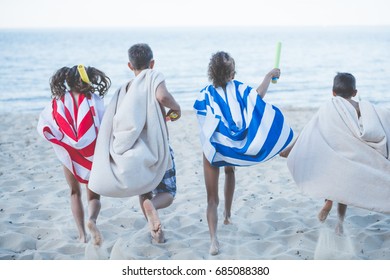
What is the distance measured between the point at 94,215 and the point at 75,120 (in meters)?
0.79

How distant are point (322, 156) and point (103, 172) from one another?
1.83 m

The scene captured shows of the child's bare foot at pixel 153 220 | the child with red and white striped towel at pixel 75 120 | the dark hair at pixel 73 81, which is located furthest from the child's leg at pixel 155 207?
the dark hair at pixel 73 81

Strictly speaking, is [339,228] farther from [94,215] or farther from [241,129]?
[94,215]

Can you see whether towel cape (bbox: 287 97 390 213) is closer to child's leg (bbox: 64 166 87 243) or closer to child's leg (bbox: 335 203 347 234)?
child's leg (bbox: 335 203 347 234)

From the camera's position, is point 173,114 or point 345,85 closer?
point 173,114

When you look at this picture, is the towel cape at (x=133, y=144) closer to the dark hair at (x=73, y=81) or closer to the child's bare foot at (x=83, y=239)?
the dark hair at (x=73, y=81)

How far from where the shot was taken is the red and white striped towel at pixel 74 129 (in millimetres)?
3717

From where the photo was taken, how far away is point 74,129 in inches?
147

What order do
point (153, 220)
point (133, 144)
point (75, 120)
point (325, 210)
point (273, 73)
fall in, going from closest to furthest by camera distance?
1. point (153, 220)
2. point (133, 144)
3. point (75, 120)
4. point (273, 73)
5. point (325, 210)

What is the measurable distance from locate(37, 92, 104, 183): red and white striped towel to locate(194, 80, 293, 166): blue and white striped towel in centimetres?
92

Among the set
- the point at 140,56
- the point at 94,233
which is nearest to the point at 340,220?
the point at 94,233

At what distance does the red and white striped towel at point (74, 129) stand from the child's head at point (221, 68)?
1.00m

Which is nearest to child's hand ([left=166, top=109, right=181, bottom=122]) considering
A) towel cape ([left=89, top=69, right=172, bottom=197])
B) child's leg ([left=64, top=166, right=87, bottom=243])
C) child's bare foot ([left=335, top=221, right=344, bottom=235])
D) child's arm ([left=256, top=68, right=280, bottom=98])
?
towel cape ([left=89, top=69, right=172, bottom=197])
